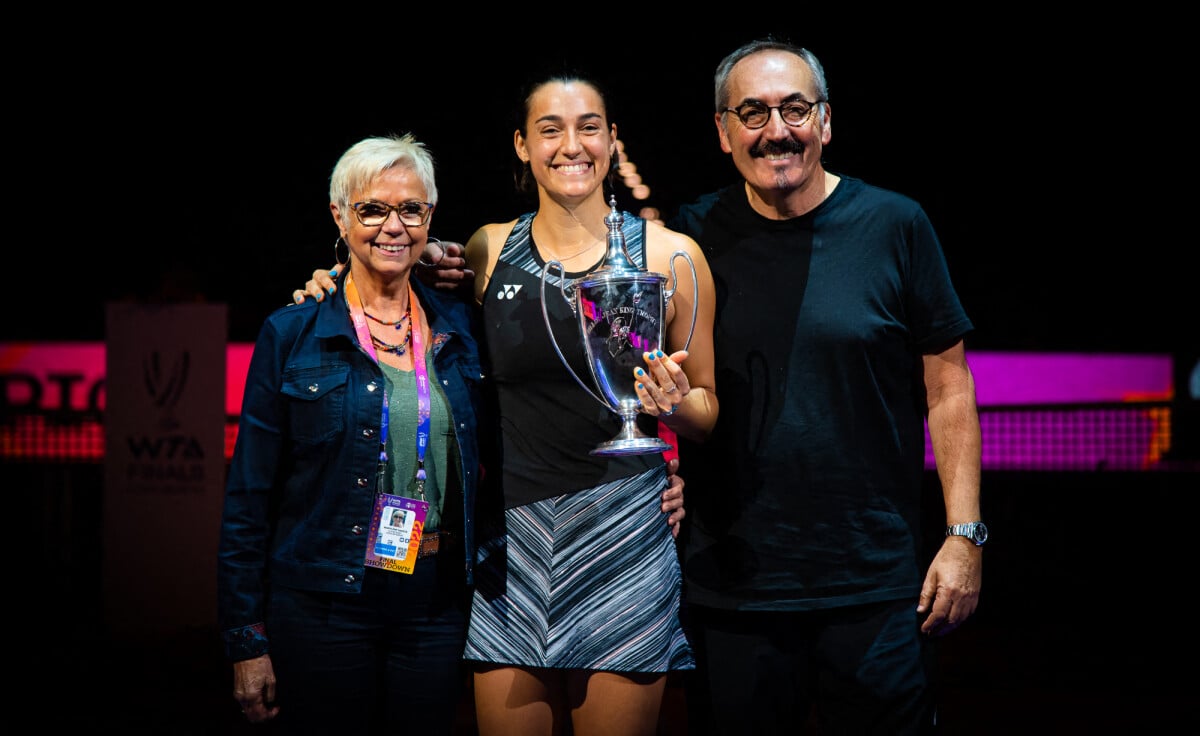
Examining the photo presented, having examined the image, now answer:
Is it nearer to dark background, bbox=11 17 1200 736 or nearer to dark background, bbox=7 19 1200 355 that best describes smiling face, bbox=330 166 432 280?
dark background, bbox=11 17 1200 736

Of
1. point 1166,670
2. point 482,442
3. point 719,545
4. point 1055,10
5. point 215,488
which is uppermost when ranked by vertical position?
point 1055,10

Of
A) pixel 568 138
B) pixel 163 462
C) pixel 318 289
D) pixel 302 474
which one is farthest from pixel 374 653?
pixel 163 462

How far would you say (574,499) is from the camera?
2.11 meters

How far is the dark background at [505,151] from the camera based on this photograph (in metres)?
6.09

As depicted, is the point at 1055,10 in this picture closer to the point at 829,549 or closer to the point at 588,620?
the point at 829,549

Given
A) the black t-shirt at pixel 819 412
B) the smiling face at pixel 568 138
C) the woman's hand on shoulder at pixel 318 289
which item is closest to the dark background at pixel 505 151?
the smiling face at pixel 568 138

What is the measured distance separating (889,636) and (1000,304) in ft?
20.8

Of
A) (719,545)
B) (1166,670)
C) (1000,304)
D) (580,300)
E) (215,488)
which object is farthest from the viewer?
(1000,304)

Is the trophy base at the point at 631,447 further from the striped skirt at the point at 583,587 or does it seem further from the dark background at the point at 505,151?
the dark background at the point at 505,151

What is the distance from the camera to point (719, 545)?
2180 mm

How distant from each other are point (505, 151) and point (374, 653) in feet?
12.0

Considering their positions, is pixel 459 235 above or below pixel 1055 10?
below

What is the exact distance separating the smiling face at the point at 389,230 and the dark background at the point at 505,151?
12.7ft

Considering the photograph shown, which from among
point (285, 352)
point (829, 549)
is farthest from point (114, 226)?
point (829, 549)
